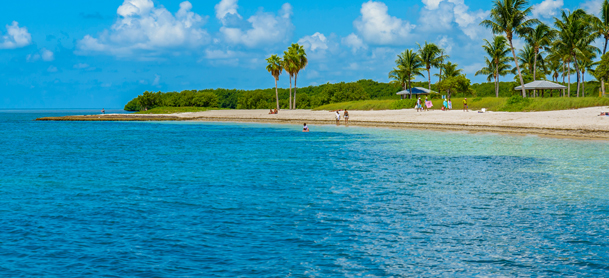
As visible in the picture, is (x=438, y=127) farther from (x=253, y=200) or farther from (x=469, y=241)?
(x=469, y=241)

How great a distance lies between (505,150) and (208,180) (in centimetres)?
1777

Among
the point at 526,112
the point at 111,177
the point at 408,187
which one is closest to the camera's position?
the point at 408,187

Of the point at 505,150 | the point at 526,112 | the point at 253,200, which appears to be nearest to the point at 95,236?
the point at 253,200

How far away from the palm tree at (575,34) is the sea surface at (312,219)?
4798cm

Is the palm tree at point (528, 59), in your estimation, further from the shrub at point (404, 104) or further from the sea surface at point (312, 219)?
the sea surface at point (312, 219)

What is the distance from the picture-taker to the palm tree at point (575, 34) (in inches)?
2589

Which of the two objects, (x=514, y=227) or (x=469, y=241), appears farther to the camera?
(x=514, y=227)

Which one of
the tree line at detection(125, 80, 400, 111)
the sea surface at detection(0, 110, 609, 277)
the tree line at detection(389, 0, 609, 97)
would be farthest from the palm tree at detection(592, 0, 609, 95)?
the sea surface at detection(0, 110, 609, 277)

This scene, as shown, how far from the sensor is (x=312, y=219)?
1248cm

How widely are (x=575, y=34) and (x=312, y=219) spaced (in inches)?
2555

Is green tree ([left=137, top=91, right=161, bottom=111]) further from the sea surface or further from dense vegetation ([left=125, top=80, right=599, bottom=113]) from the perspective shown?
the sea surface

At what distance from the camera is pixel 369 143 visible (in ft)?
119

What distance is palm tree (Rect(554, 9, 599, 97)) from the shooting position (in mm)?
65750

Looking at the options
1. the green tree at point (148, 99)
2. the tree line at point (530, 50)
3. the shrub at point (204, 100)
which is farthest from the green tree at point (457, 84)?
the green tree at point (148, 99)
